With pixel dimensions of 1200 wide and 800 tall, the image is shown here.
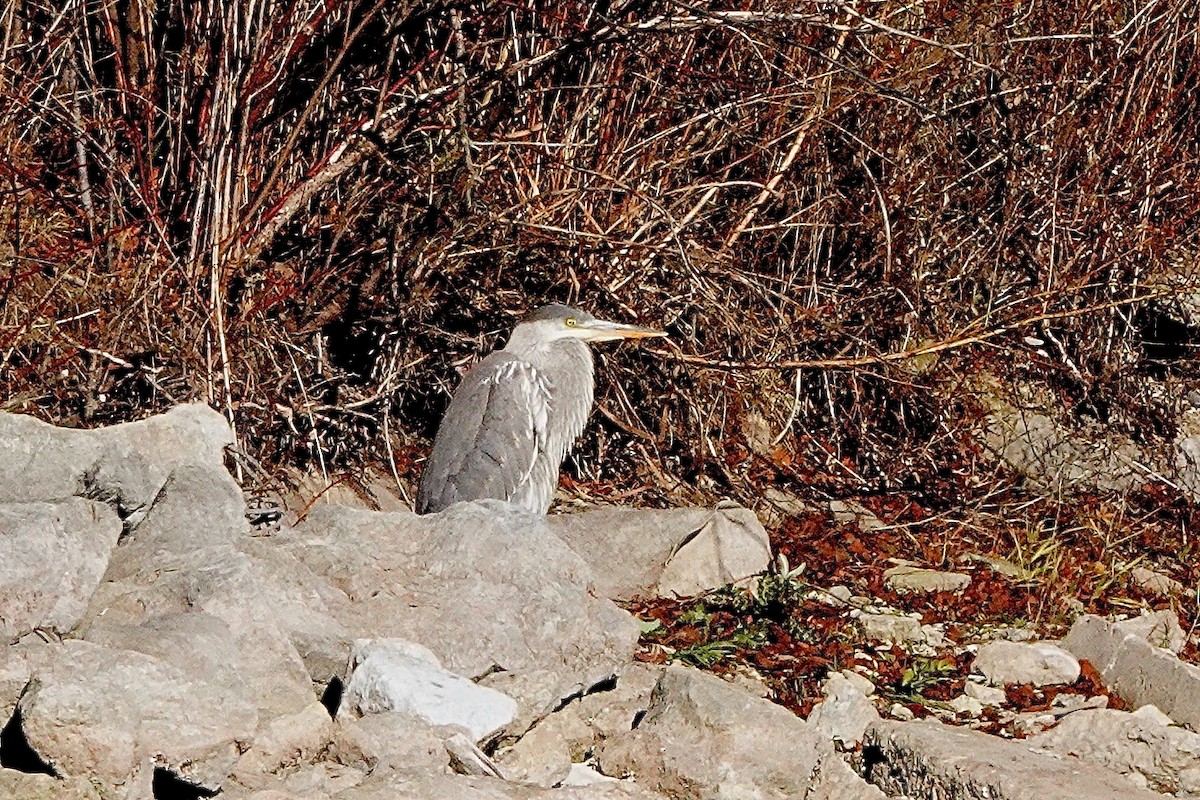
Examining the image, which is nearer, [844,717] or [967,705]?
[844,717]

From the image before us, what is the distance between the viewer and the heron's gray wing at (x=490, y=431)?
5.89 metres

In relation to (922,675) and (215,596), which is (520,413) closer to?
(922,675)

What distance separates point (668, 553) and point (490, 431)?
997mm

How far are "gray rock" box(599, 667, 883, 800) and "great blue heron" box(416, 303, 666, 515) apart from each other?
7.58ft

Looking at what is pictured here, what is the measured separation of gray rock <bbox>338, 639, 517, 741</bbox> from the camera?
338 centimetres

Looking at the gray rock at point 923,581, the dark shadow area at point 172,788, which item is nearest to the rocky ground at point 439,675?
the dark shadow area at point 172,788

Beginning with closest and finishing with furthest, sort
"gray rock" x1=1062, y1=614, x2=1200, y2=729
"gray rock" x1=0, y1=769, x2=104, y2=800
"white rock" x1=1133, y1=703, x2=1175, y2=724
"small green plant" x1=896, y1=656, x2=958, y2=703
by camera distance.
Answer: "gray rock" x1=0, y1=769, x2=104, y2=800 → "white rock" x1=1133, y1=703, x2=1175, y2=724 → "gray rock" x1=1062, y1=614, x2=1200, y2=729 → "small green plant" x1=896, y1=656, x2=958, y2=703

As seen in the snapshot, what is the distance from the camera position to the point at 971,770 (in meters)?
3.40

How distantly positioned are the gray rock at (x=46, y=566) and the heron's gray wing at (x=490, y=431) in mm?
2262

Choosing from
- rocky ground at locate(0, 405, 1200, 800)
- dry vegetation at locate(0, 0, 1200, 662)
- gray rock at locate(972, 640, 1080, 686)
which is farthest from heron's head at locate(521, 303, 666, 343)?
gray rock at locate(972, 640, 1080, 686)

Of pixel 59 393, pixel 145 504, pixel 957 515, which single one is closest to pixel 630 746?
pixel 145 504

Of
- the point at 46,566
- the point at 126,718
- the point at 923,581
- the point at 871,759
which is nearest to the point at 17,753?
the point at 126,718

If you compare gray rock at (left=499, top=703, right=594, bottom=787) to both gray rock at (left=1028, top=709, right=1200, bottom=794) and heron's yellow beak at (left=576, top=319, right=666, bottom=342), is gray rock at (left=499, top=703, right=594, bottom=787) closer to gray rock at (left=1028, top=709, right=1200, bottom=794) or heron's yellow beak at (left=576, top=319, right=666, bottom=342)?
gray rock at (left=1028, top=709, right=1200, bottom=794)

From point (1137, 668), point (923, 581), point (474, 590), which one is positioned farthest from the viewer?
point (923, 581)
